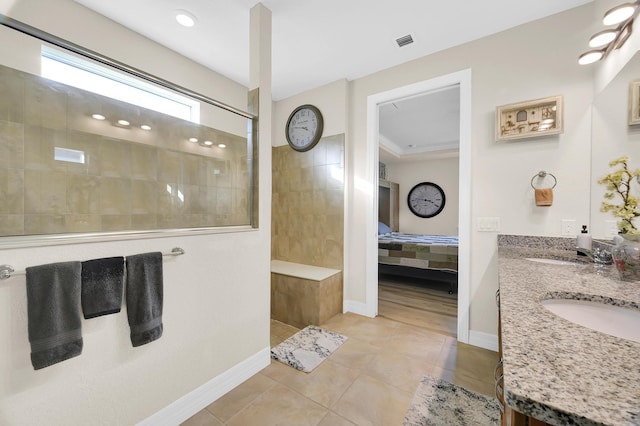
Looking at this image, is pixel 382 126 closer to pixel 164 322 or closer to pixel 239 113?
pixel 239 113

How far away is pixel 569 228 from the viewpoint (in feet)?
6.06

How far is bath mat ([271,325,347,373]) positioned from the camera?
1952mm

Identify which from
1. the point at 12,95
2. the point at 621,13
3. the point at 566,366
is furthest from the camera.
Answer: the point at 621,13

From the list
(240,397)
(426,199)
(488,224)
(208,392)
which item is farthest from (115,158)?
(426,199)

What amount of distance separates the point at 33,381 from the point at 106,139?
1389 mm

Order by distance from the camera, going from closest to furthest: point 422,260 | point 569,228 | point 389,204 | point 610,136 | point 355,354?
point 610,136 < point 569,228 < point 355,354 < point 422,260 < point 389,204

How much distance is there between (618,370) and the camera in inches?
20.0

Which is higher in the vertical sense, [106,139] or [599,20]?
[599,20]

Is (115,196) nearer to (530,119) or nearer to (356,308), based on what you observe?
(356,308)

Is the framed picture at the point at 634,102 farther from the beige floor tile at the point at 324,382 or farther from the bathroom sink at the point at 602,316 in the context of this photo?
the beige floor tile at the point at 324,382

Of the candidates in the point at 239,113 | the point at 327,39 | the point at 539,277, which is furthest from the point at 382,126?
the point at 539,277

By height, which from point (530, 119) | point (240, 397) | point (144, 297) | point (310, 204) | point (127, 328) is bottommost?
point (240, 397)

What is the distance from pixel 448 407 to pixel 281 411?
990mm

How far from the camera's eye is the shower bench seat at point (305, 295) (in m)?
2.56
